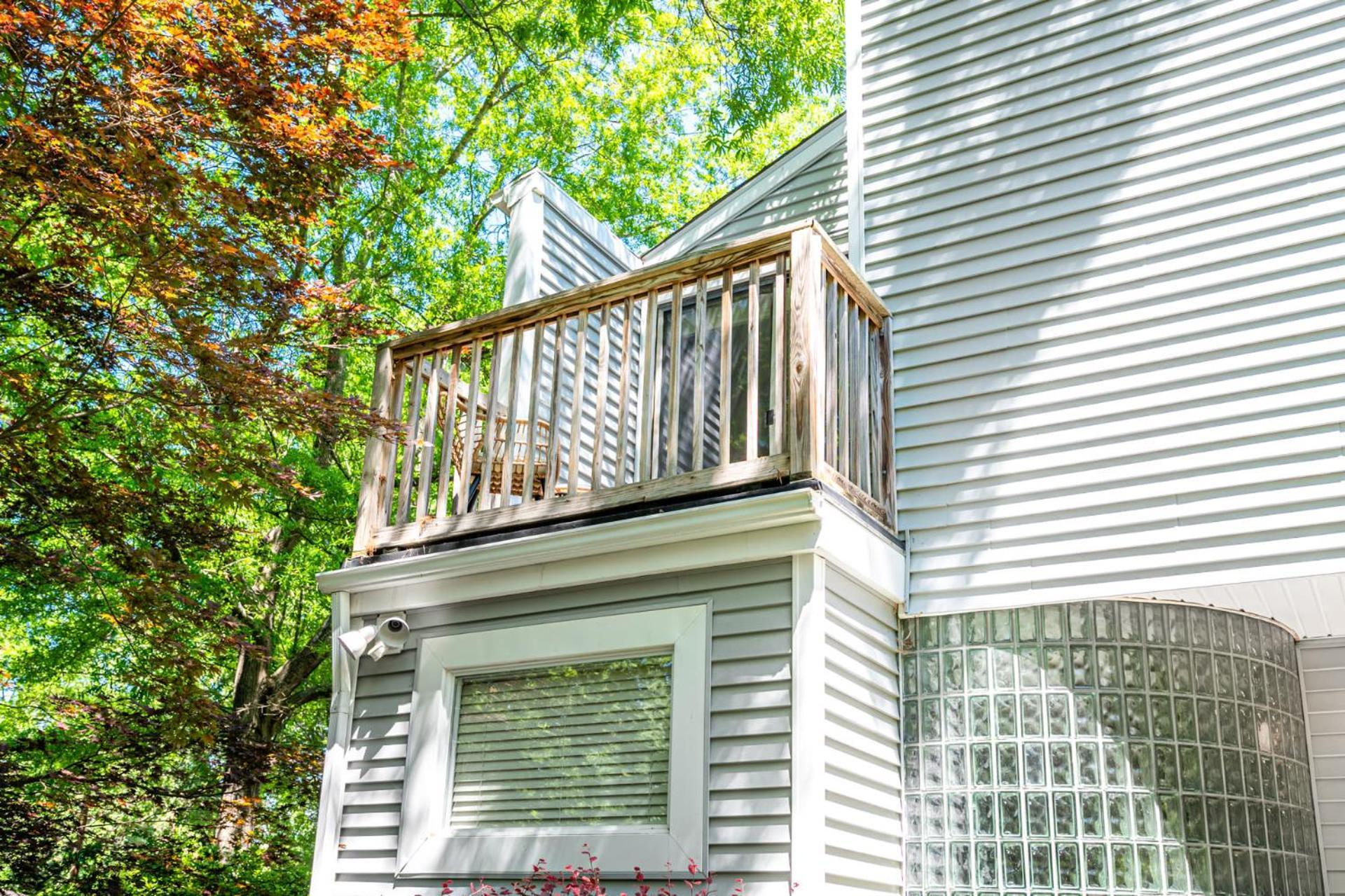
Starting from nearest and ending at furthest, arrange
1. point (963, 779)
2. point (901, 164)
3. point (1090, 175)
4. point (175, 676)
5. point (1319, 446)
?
point (1319, 446)
point (963, 779)
point (1090, 175)
point (901, 164)
point (175, 676)

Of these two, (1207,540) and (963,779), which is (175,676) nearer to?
(963,779)

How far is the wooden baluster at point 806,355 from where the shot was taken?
4613 millimetres

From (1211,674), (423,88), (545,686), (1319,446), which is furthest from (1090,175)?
(423,88)

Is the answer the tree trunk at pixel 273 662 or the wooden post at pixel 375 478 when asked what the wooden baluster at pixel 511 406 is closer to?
the wooden post at pixel 375 478

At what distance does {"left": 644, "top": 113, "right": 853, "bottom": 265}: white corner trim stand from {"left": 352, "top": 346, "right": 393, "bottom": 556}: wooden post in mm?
2475

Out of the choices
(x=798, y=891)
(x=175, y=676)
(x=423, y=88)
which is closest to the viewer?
(x=798, y=891)

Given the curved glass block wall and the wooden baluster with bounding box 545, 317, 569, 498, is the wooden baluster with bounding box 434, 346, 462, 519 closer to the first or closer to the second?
the wooden baluster with bounding box 545, 317, 569, 498

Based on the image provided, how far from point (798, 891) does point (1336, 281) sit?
347 centimetres

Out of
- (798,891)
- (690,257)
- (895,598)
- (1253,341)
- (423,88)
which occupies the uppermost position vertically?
(423,88)

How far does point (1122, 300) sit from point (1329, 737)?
241 centimetres

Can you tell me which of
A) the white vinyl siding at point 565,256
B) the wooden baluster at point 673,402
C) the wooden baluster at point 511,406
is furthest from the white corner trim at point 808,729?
the white vinyl siding at point 565,256

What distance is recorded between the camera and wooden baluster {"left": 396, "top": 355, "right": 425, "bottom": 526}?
19.0 feet

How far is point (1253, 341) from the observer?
4.97m

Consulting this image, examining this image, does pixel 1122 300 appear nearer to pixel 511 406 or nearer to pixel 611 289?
pixel 611 289
